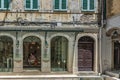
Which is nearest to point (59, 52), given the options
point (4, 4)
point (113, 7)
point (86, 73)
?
point (86, 73)

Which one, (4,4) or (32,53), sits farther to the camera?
(32,53)

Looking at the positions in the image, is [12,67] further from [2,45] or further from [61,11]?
[61,11]

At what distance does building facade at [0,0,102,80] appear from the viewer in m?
23.1

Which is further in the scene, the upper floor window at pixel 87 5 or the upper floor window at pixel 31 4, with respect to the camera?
the upper floor window at pixel 87 5

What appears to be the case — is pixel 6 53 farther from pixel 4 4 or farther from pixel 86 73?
pixel 86 73

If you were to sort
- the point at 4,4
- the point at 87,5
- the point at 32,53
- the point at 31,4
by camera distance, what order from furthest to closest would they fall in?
the point at 32,53 → the point at 87,5 → the point at 31,4 → the point at 4,4

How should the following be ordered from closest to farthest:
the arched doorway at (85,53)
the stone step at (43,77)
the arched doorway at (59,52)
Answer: the stone step at (43,77) < the arched doorway at (59,52) < the arched doorway at (85,53)

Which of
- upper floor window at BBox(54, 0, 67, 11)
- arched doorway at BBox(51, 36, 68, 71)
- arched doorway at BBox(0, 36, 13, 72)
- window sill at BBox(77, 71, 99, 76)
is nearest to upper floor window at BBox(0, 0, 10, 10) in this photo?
arched doorway at BBox(0, 36, 13, 72)

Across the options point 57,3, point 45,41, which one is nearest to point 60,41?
point 45,41

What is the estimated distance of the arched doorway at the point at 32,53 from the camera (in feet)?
77.4

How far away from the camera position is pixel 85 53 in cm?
2394

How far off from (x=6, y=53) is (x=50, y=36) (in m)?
3.31

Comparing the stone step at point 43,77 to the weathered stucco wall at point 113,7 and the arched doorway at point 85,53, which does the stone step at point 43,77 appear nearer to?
the arched doorway at point 85,53

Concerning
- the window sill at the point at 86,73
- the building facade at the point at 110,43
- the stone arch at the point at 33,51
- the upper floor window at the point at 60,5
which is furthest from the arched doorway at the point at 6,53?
the building facade at the point at 110,43
